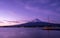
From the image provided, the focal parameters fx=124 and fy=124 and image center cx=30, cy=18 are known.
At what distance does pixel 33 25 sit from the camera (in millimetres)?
87375

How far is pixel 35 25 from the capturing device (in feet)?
287

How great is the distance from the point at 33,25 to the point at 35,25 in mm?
1433
